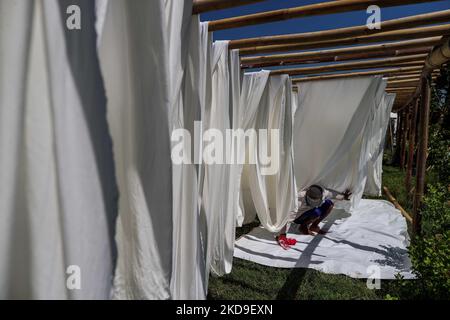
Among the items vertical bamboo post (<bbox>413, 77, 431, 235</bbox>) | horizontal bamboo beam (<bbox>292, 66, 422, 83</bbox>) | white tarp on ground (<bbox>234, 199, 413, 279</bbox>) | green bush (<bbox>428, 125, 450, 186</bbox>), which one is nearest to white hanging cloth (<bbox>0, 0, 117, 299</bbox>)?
white tarp on ground (<bbox>234, 199, 413, 279</bbox>)

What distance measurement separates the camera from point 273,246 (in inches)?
134

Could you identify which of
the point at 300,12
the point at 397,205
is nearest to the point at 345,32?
the point at 300,12

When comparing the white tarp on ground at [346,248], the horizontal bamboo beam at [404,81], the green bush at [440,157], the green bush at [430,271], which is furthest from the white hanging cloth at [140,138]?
the horizontal bamboo beam at [404,81]

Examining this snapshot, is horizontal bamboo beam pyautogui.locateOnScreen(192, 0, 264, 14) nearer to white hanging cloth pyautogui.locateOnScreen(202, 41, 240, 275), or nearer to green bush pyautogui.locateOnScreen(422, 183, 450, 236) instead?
A: white hanging cloth pyautogui.locateOnScreen(202, 41, 240, 275)

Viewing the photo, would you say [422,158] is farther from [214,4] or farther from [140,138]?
[140,138]

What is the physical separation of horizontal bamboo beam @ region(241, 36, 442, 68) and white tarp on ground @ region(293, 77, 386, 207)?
4.02 ft

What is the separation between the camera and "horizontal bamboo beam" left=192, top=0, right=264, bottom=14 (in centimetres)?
151

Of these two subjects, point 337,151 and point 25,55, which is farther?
point 337,151

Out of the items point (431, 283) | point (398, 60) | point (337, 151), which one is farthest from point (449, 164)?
point (431, 283)

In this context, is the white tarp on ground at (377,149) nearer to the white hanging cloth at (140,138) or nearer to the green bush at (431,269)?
the green bush at (431,269)

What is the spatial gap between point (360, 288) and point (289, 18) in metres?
2.13

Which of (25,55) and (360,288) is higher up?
(25,55)

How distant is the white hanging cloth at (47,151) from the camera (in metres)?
0.76
